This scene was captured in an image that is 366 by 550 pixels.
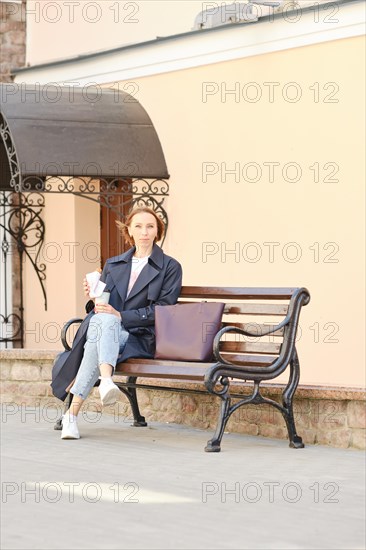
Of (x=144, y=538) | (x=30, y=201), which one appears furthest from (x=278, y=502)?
(x=30, y=201)

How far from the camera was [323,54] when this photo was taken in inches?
435

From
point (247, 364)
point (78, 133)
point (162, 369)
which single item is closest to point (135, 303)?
point (162, 369)

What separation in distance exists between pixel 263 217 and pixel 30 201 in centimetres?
389

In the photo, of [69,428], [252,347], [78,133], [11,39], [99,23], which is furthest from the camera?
[11,39]

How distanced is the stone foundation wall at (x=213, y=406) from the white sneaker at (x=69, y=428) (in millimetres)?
801

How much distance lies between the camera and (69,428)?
8922 millimetres

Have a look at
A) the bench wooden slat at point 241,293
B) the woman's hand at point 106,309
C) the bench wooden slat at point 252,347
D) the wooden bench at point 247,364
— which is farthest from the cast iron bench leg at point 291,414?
the woman's hand at point 106,309

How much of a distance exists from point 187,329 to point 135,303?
0.51 m

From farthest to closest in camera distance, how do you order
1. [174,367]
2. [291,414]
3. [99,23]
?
1. [99,23]
2. [174,367]
3. [291,414]

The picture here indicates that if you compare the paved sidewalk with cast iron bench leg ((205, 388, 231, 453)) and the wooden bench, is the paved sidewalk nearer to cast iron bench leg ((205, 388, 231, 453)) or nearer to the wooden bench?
cast iron bench leg ((205, 388, 231, 453))

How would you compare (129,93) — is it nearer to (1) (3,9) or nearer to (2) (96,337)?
(1) (3,9)

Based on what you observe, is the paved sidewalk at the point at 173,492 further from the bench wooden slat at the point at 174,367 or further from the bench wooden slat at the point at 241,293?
the bench wooden slat at the point at 241,293

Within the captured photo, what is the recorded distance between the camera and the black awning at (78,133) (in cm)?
1224

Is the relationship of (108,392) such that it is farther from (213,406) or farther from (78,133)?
(78,133)
